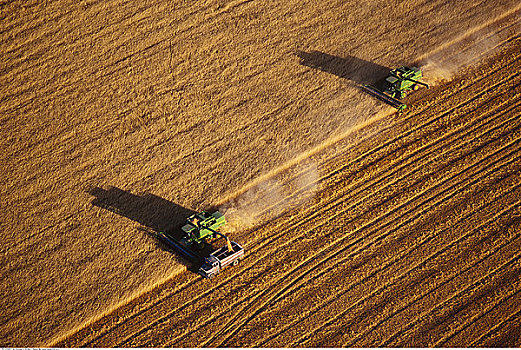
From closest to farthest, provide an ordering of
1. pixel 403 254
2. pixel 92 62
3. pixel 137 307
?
pixel 137 307 → pixel 403 254 → pixel 92 62

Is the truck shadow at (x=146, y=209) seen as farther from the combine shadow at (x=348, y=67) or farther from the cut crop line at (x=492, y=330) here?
the cut crop line at (x=492, y=330)

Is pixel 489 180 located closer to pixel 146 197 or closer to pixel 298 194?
pixel 298 194

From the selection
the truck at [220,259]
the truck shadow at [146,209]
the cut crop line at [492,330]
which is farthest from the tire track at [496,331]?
the truck shadow at [146,209]

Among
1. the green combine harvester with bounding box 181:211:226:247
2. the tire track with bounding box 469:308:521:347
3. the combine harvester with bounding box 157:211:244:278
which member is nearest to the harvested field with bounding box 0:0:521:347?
→ the tire track with bounding box 469:308:521:347

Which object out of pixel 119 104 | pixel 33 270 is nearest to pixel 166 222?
pixel 33 270

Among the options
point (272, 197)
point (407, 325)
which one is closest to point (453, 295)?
point (407, 325)

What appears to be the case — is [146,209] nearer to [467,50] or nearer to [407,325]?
[407,325]

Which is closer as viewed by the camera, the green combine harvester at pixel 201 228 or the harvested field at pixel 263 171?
the harvested field at pixel 263 171

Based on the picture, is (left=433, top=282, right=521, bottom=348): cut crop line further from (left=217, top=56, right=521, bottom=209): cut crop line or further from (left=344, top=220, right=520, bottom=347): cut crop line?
(left=217, top=56, right=521, bottom=209): cut crop line
